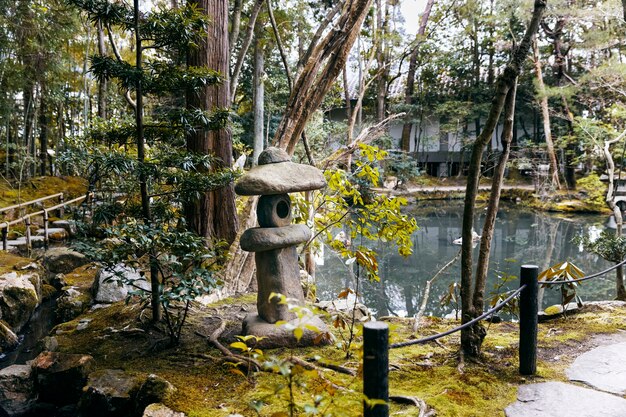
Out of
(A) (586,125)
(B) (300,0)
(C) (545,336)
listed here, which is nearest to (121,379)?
(C) (545,336)

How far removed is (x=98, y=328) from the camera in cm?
411

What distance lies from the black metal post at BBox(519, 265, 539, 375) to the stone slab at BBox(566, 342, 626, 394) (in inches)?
12.1

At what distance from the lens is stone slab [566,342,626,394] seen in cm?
283

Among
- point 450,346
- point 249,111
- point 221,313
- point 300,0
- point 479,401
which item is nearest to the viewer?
point 479,401

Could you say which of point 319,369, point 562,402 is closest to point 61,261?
point 319,369

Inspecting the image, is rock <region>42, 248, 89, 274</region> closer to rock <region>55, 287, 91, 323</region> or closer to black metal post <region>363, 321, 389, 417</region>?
rock <region>55, 287, 91, 323</region>

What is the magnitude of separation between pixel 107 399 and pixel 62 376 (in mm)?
727

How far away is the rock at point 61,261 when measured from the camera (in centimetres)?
762

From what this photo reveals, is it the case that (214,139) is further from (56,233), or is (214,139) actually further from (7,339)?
(56,233)

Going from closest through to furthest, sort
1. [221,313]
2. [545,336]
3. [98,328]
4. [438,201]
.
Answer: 1. [545,336]
2. [98,328]
3. [221,313]
4. [438,201]

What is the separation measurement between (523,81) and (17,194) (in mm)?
20730

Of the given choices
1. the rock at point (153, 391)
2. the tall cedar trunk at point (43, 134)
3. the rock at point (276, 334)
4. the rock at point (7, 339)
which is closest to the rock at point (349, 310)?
the rock at point (276, 334)

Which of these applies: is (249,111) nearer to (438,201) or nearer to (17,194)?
(17,194)

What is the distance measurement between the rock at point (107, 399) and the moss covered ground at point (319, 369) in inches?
11.1
